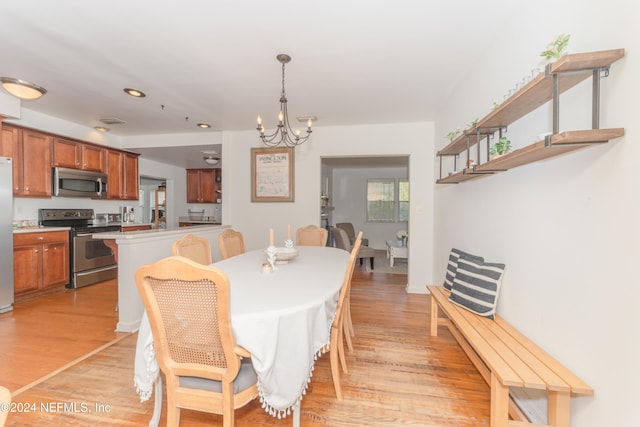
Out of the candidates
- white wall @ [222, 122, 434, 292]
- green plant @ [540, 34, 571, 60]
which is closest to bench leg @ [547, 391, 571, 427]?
green plant @ [540, 34, 571, 60]

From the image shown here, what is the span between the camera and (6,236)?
307 centimetres

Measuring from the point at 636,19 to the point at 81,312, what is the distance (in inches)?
184

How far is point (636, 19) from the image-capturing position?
0.97 metres

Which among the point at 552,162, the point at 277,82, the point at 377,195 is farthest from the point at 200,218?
the point at 552,162

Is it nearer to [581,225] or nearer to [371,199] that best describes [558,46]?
[581,225]

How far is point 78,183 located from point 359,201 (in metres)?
5.99

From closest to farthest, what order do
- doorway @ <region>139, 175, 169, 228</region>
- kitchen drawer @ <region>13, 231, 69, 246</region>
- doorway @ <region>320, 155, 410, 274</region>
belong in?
kitchen drawer @ <region>13, 231, 69, 246</region> → doorway @ <region>139, 175, 169, 228</region> → doorway @ <region>320, 155, 410, 274</region>

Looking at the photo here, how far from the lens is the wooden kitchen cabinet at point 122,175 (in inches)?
182

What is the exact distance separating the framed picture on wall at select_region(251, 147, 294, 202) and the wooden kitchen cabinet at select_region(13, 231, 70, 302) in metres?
2.63

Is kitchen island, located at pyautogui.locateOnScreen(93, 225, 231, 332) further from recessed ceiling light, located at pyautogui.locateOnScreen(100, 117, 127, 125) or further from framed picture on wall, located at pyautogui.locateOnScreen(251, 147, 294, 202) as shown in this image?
recessed ceiling light, located at pyautogui.locateOnScreen(100, 117, 127, 125)

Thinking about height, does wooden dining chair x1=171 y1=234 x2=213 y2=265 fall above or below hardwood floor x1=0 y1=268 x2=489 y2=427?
above

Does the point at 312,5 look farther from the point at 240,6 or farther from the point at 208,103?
the point at 208,103

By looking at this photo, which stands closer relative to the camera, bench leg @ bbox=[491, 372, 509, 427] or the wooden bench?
the wooden bench

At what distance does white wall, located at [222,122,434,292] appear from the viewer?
3.92 metres
